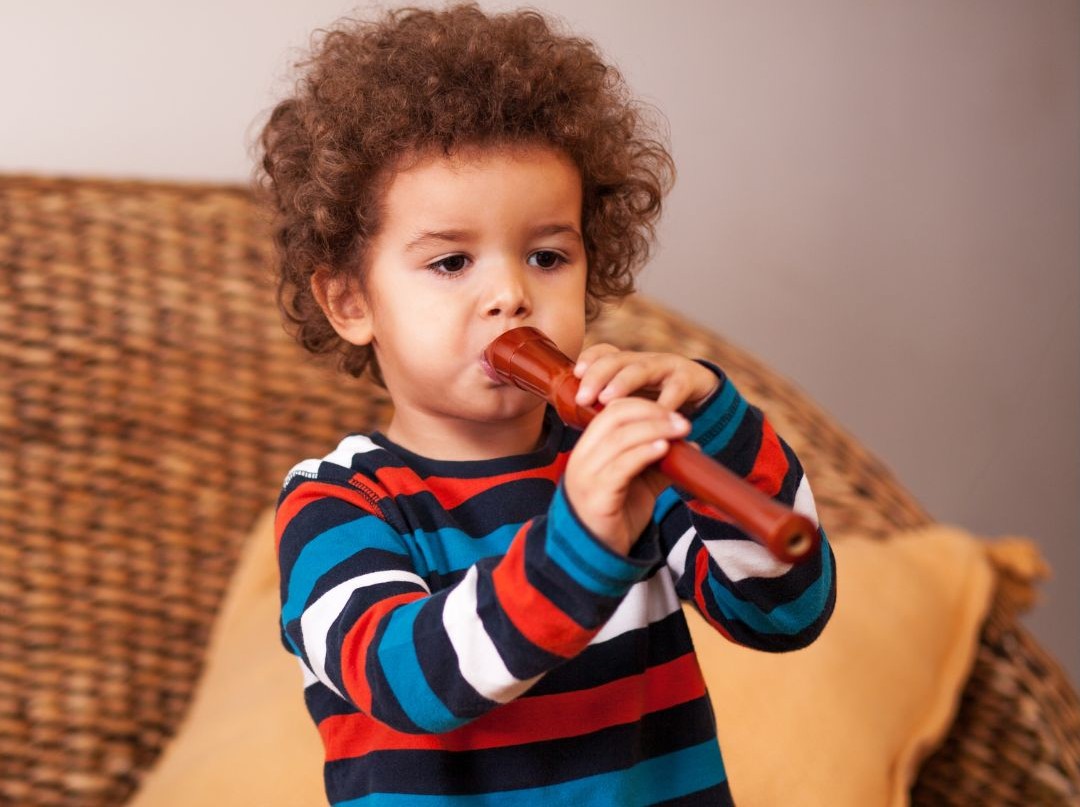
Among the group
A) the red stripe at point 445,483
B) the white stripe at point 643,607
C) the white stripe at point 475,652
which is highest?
the white stripe at point 475,652

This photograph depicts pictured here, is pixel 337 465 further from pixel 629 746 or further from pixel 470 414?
pixel 629 746

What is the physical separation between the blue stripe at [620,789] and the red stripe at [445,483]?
0.50 ft

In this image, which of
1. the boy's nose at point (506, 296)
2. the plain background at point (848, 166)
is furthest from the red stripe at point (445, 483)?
the plain background at point (848, 166)

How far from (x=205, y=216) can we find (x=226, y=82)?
0.15 m

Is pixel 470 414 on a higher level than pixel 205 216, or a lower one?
higher

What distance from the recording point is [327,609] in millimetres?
627

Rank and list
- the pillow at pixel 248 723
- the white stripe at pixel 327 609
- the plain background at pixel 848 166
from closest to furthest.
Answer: the white stripe at pixel 327 609 → the pillow at pixel 248 723 → the plain background at pixel 848 166

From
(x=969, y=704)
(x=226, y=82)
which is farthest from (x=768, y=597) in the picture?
(x=226, y=82)

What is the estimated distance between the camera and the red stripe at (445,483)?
70 centimetres

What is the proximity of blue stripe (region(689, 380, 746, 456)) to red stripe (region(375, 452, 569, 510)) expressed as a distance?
0.36 feet

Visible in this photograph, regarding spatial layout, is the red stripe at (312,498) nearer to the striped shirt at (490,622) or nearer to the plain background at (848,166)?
the striped shirt at (490,622)

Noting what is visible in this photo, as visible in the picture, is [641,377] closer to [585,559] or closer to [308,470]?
[585,559]

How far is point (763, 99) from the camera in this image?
1564 millimetres

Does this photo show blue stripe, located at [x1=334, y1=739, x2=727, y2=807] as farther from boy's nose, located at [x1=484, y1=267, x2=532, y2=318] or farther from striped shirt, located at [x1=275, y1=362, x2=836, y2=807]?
boy's nose, located at [x1=484, y1=267, x2=532, y2=318]
